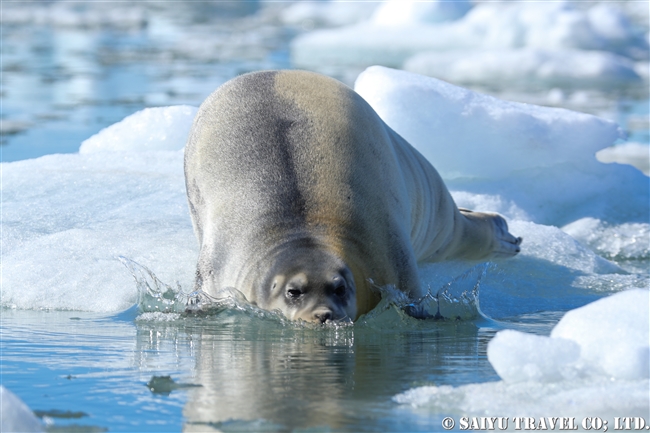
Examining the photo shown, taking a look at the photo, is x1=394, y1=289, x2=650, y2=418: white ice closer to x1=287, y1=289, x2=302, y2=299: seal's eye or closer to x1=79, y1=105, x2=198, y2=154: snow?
x1=287, y1=289, x2=302, y2=299: seal's eye

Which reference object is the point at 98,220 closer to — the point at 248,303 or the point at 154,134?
the point at 248,303

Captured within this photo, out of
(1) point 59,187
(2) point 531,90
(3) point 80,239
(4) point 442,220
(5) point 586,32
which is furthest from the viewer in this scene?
(5) point 586,32

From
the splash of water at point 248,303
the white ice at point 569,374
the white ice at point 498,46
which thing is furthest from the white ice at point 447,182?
the white ice at point 498,46

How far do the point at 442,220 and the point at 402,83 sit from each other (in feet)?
4.24

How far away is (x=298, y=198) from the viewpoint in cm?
408

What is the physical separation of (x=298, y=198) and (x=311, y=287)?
1.50 ft

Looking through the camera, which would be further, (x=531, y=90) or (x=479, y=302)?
(x=531, y=90)

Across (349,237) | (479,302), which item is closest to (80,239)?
(349,237)

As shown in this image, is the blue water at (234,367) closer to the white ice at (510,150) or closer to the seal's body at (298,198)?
the seal's body at (298,198)

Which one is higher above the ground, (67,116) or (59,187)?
(67,116)

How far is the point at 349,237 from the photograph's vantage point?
4.05 m

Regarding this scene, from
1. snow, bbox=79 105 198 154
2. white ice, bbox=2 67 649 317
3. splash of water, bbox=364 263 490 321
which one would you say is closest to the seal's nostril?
splash of water, bbox=364 263 490 321

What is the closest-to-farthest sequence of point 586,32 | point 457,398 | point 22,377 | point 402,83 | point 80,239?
point 457,398 < point 22,377 < point 80,239 < point 402,83 < point 586,32

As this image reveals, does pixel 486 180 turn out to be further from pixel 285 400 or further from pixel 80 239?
pixel 285 400
